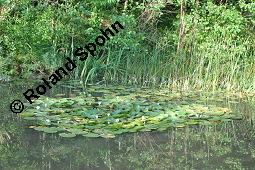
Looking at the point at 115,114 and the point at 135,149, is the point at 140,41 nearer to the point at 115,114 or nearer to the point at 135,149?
the point at 115,114

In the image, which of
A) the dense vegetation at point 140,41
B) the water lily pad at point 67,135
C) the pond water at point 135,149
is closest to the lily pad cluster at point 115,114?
the water lily pad at point 67,135

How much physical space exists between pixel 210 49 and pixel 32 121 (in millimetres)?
3912

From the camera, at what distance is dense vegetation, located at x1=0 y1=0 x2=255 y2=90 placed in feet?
23.3

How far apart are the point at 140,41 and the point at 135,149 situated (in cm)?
455

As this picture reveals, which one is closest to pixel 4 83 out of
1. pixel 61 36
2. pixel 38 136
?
pixel 61 36

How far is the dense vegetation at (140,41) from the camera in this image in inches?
279

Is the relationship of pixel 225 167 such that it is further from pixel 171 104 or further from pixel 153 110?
pixel 171 104

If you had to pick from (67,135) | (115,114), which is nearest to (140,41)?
(115,114)

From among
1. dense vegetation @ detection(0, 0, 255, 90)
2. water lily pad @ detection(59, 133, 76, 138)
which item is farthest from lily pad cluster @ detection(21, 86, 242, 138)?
dense vegetation @ detection(0, 0, 255, 90)

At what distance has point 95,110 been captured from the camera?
484 centimetres

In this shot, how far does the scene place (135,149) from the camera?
3.85m

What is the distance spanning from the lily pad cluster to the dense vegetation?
135 cm

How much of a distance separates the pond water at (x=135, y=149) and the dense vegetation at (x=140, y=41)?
2392 mm

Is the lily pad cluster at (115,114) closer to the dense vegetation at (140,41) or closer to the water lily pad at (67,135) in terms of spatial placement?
the water lily pad at (67,135)
